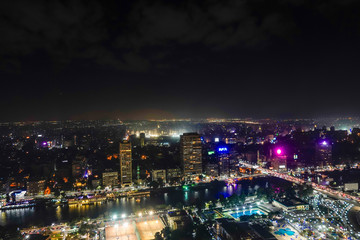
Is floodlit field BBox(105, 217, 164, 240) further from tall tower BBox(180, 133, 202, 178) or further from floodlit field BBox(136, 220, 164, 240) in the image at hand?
tall tower BBox(180, 133, 202, 178)

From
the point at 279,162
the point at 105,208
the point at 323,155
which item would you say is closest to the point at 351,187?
the point at 279,162

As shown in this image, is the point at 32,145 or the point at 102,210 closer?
→ the point at 102,210

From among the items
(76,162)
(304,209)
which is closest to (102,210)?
(76,162)

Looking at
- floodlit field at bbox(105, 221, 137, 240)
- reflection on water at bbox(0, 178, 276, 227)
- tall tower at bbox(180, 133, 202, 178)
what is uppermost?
tall tower at bbox(180, 133, 202, 178)

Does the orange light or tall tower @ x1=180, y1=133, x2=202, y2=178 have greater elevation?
tall tower @ x1=180, y1=133, x2=202, y2=178

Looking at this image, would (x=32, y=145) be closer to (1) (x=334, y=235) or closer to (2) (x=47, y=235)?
(2) (x=47, y=235)

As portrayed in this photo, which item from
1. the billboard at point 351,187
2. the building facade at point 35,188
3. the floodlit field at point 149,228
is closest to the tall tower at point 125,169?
the building facade at point 35,188

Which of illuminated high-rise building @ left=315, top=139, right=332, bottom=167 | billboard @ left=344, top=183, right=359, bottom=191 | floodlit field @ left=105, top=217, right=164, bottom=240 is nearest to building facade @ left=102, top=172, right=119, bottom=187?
floodlit field @ left=105, top=217, right=164, bottom=240
